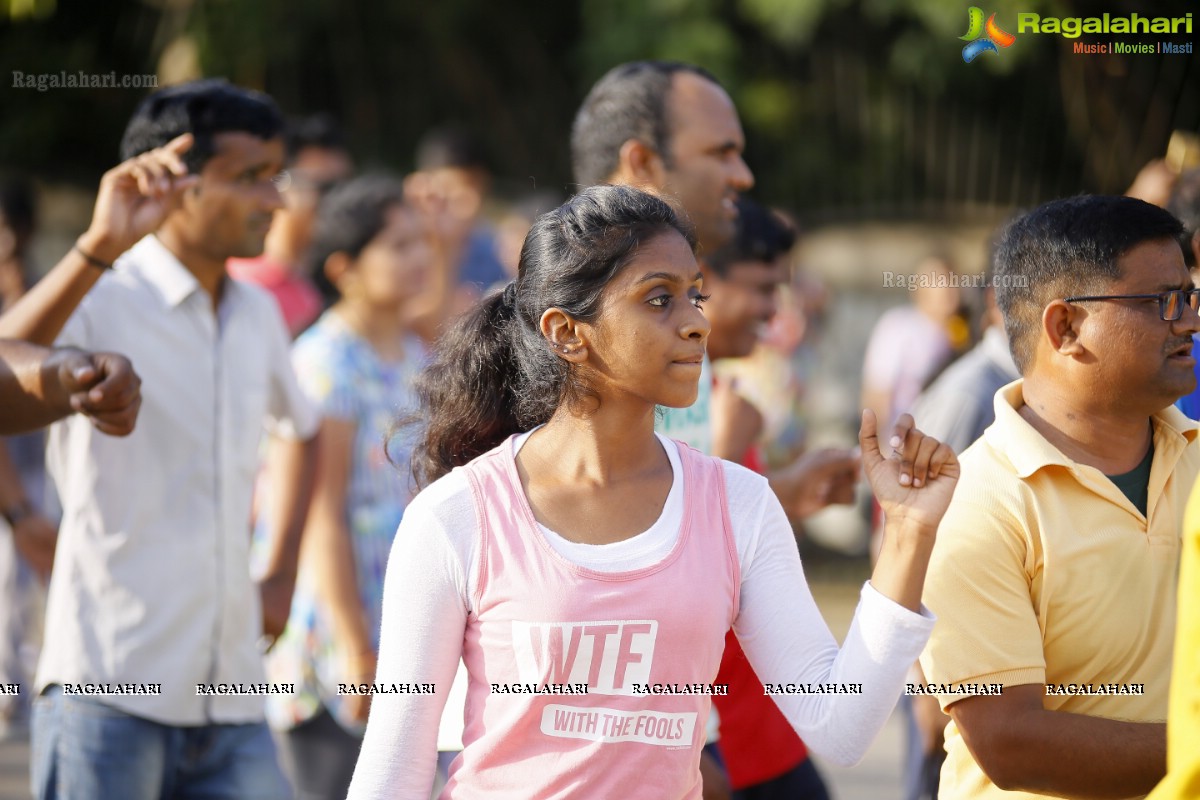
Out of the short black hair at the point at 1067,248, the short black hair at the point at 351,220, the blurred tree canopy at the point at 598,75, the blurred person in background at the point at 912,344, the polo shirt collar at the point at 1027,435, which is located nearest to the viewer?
the polo shirt collar at the point at 1027,435

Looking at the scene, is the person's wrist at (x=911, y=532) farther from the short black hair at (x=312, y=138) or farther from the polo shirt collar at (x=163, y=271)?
the short black hair at (x=312, y=138)

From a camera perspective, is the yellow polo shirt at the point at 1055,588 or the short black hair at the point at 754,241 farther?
the short black hair at the point at 754,241

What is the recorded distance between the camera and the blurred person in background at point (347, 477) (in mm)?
4590

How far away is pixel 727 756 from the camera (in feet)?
12.4

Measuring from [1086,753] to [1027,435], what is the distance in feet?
1.97

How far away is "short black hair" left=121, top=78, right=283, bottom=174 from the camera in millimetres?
3748

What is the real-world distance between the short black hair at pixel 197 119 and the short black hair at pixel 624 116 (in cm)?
86

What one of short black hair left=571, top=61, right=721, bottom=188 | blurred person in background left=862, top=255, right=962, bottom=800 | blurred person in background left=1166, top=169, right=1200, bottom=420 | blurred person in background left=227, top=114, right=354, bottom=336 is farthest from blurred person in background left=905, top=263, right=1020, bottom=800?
blurred person in background left=862, top=255, right=962, bottom=800

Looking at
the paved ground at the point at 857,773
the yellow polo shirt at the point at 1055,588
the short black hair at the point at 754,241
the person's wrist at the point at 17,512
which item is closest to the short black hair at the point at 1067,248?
the yellow polo shirt at the point at 1055,588

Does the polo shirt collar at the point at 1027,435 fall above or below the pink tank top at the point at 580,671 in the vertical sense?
above

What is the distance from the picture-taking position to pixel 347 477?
15.9 ft

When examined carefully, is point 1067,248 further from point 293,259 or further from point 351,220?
point 293,259

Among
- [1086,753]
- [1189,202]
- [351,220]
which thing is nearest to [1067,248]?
[1086,753]

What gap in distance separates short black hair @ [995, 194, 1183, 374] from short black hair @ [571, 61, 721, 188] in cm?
113
